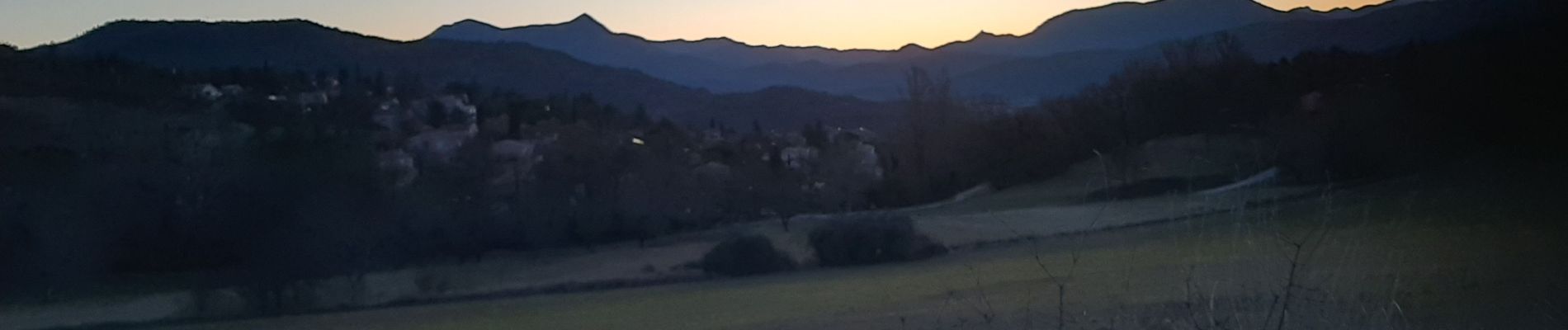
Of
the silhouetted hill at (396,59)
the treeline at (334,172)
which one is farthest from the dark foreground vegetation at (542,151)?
the silhouetted hill at (396,59)

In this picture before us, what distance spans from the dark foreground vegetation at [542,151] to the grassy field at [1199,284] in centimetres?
100

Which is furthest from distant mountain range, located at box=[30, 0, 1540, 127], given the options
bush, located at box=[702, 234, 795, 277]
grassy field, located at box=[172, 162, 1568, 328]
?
grassy field, located at box=[172, 162, 1568, 328]

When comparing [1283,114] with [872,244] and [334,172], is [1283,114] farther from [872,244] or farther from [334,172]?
[334,172]

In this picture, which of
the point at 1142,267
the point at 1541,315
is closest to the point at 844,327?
the point at 1142,267

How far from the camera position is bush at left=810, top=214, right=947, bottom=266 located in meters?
17.9

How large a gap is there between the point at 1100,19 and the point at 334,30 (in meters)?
9.93

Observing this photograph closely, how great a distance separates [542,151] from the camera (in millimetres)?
19969

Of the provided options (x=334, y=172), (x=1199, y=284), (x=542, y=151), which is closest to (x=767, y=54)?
(x=542, y=151)

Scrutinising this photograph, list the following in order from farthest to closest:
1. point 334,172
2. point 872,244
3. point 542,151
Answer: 1. point 542,151
2. point 872,244
3. point 334,172

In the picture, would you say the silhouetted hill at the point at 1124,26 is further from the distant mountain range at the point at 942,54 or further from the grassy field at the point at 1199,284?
the grassy field at the point at 1199,284

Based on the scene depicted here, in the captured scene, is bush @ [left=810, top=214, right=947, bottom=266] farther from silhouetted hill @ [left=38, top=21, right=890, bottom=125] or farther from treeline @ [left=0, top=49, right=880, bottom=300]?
silhouetted hill @ [left=38, top=21, right=890, bottom=125]

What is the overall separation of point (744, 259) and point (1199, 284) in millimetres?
8117

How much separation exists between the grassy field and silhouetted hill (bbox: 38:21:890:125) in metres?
4.43

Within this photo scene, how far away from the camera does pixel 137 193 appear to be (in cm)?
1634
